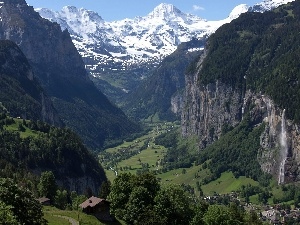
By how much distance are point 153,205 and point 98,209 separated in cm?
1328

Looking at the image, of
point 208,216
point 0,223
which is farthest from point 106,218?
point 0,223

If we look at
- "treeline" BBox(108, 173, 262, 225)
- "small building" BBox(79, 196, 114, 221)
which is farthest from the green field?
"treeline" BBox(108, 173, 262, 225)

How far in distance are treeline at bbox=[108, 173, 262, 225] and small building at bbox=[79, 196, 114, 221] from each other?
1.85 meters

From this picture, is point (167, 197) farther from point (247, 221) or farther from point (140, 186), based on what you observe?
point (247, 221)

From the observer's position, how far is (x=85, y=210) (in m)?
122

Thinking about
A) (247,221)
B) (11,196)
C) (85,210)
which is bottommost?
(247,221)

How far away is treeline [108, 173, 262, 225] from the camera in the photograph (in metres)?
120

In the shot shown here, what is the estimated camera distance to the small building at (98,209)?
12138 centimetres

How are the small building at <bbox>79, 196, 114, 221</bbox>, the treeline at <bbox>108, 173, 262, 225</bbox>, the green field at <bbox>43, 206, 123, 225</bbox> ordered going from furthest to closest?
the small building at <bbox>79, 196, 114, 221</bbox>
the treeline at <bbox>108, 173, 262, 225</bbox>
the green field at <bbox>43, 206, 123, 225</bbox>

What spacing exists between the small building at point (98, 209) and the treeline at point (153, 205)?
185cm

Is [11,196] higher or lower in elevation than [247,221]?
higher

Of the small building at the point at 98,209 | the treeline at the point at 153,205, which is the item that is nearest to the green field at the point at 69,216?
the small building at the point at 98,209

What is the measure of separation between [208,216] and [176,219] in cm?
803

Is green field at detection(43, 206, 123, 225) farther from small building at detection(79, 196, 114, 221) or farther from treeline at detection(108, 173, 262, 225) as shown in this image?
treeline at detection(108, 173, 262, 225)
